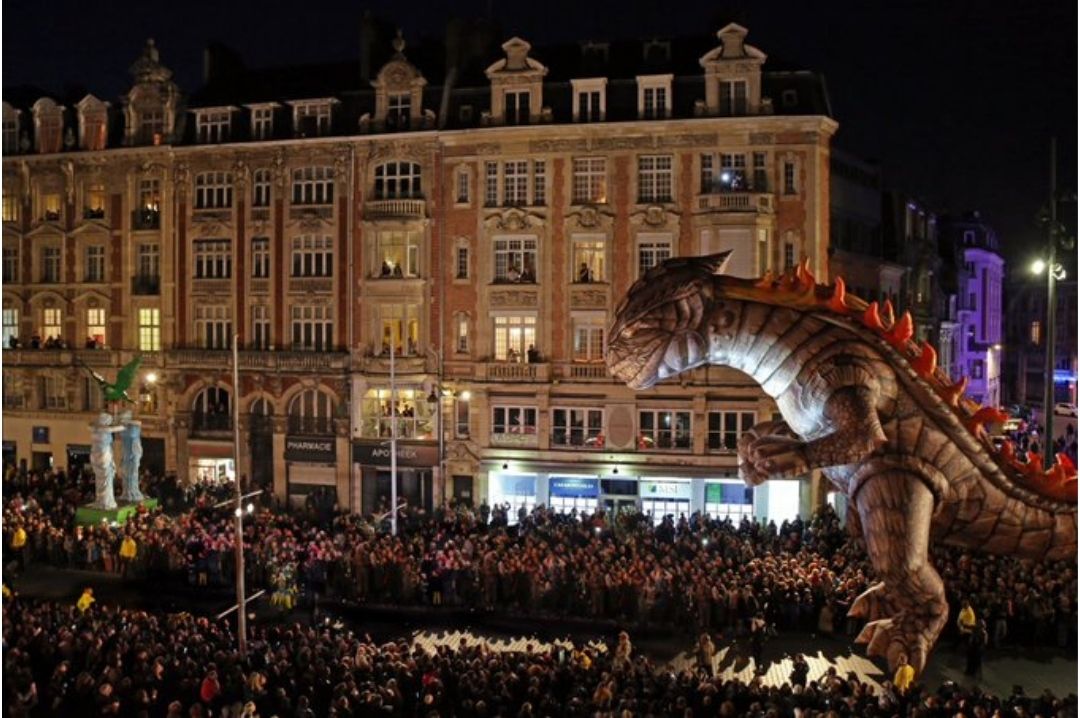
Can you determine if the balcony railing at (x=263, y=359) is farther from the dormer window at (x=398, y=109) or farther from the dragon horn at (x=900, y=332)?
the dragon horn at (x=900, y=332)

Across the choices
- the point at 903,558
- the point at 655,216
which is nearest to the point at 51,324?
the point at 655,216

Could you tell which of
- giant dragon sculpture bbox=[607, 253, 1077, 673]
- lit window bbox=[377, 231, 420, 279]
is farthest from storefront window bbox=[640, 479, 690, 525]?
giant dragon sculpture bbox=[607, 253, 1077, 673]

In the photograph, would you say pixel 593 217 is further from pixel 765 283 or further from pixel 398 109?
pixel 765 283

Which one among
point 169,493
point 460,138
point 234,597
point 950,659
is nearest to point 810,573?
point 950,659

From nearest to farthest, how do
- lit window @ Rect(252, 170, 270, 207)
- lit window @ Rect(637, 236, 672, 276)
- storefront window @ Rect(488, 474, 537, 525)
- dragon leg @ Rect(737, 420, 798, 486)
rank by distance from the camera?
1. dragon leg @ Rect(737, 420, 798, 486)
2. lit window @ Rect(637, 236, 672, 276)
3. storefront window @ Rect(488, 474, 537, 525)
4. lit window @ Rect(252, 170, 270, 207)

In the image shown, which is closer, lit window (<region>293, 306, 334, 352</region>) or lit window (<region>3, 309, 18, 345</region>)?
lit window (<region>293, 306, 334, 352</region>)

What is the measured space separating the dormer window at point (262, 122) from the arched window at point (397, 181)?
17.3 feet

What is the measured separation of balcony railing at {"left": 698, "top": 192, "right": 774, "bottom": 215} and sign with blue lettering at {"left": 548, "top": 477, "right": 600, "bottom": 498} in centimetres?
1061

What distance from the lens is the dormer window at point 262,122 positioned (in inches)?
1695

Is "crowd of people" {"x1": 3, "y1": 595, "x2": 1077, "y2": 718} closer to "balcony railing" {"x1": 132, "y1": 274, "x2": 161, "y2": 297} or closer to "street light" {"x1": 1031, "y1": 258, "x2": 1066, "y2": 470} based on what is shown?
"street light" {"x1": 1031, "y1": 258, "x2": 1066, "y2": 470}

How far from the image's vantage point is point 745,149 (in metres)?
37.4

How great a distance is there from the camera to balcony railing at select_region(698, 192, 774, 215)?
36906 millimetres

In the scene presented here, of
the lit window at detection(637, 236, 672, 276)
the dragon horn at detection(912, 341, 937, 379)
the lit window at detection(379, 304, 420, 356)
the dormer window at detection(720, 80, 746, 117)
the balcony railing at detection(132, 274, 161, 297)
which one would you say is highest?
the dormer window at detection(720, 80, 746, 117)

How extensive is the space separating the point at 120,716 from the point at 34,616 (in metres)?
5.25
